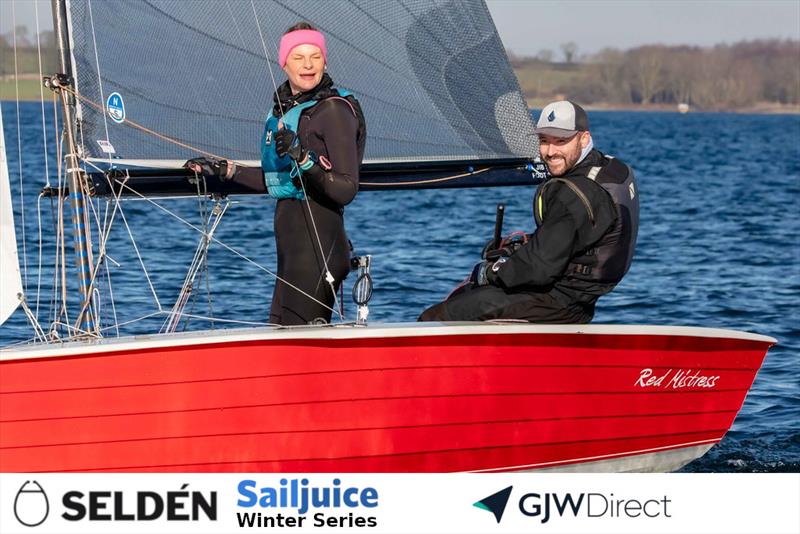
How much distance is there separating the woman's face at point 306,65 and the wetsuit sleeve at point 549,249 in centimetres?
98

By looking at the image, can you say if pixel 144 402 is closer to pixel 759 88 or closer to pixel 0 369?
pixel 0 369

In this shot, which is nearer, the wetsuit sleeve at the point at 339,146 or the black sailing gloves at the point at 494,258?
the wetsuit sleeve at the point at 339,146

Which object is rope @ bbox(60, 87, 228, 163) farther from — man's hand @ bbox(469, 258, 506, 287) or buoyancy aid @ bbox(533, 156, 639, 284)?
buoyancy aid @ bbox(533, 156, 639, 284)

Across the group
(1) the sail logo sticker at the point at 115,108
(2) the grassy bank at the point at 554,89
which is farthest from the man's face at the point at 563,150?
(2) the grassy bank at the point at 554,89

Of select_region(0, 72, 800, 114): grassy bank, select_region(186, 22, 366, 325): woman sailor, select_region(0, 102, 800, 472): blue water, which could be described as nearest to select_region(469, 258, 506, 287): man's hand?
select_region(186, 22, 366, 325): woman sailor

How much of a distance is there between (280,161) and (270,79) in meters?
1.26

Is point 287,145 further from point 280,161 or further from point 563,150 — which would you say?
point 563,150

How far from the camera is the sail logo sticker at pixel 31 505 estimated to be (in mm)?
4984

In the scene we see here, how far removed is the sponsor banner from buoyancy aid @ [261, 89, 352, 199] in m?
1.11

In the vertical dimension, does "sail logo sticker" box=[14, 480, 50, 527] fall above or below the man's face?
below

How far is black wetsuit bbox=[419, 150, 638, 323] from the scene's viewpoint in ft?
17.7

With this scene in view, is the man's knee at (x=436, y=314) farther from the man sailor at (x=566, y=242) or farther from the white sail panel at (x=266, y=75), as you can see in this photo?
the white sail panel at (x=266, y=75)

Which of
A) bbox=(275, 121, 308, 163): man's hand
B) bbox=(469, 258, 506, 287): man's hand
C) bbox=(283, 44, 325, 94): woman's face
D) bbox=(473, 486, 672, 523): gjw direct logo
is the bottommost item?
bbox=(473, 486, 672, 523): gjw direct logo

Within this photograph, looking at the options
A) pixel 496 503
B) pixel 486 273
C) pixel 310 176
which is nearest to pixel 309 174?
pixel 310 176
